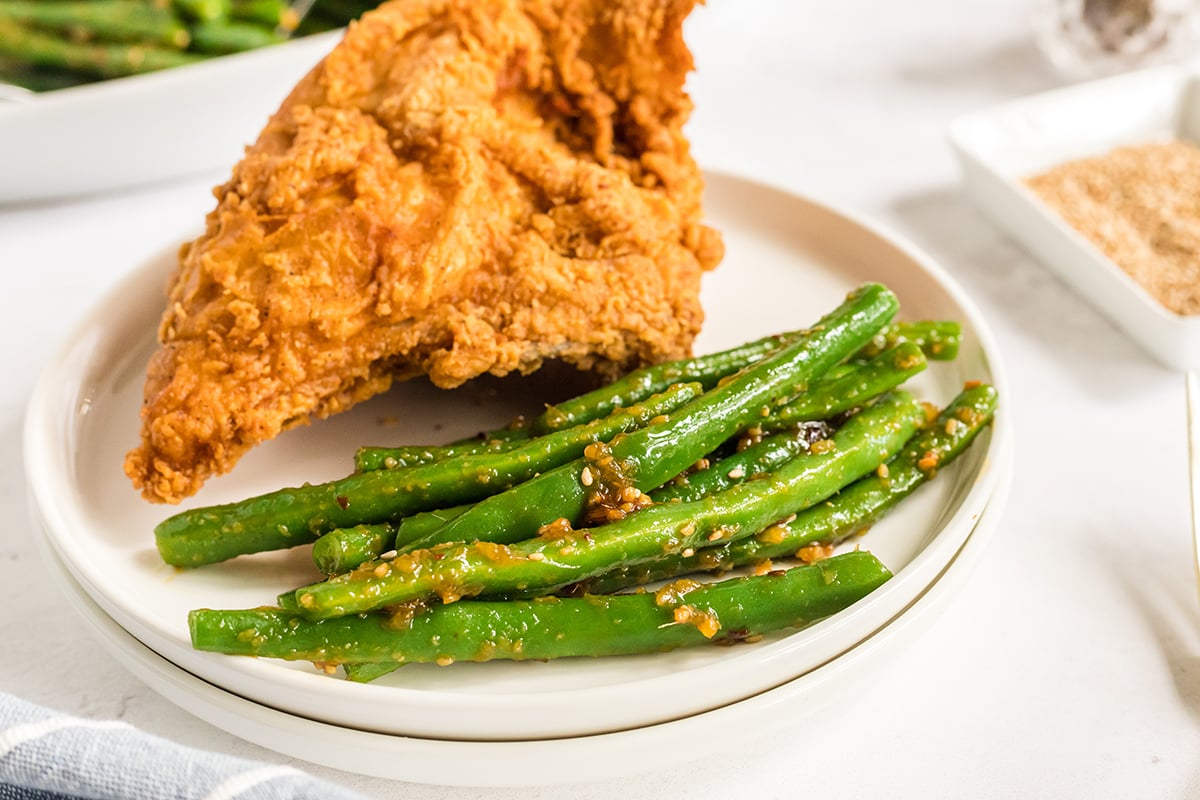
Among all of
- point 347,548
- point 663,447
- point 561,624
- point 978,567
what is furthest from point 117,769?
point 978,567

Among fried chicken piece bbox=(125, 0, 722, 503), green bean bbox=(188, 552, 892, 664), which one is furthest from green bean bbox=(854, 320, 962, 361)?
green bean bbox=(188, 552, 892, 664)

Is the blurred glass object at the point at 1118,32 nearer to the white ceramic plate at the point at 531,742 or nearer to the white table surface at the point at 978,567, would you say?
the white table surface at the point at 978,567

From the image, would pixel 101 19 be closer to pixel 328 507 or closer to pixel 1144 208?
pixel 328 507

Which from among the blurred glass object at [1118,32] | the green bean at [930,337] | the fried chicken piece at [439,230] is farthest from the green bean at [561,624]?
the blurred glass object at [1118,32]

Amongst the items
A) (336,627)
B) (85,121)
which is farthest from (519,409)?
(85,121)

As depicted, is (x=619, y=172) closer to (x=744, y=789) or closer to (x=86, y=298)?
(x=744, y=789)

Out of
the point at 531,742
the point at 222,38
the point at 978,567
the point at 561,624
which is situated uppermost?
the point at 222,38

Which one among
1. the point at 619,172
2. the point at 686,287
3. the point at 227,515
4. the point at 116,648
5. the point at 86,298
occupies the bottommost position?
the point at 86,298
